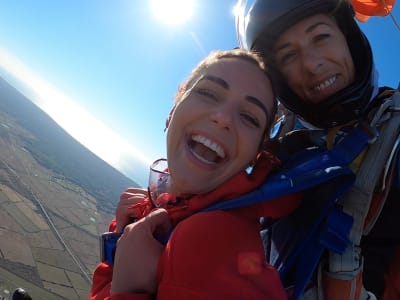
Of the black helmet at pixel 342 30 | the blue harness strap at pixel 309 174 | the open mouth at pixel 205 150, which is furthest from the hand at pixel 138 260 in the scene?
the black helmet at pixel 342 30

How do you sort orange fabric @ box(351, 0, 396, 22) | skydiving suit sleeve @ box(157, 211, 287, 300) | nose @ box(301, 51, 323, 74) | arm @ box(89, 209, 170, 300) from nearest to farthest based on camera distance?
skydiving suit sleeve @ box(157, 211, 287, 300) → arm @ box(89, 209, 170, 300) → nose @ box(301, 51, 323, 74) → orange fabric @ box(351, 0, 396, 22)

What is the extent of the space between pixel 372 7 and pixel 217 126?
96.6 inches

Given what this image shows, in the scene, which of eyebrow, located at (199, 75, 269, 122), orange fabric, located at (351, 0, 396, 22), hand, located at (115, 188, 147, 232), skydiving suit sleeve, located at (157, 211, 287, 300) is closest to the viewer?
skydiving suit sleeve, located at (157, 211, 287, 300)

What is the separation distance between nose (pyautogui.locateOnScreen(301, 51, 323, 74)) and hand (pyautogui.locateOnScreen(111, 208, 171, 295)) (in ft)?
4.56

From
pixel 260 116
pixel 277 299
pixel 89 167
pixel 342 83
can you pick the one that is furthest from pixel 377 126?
A: pixel 89 167

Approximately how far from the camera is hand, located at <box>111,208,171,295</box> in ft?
3.81

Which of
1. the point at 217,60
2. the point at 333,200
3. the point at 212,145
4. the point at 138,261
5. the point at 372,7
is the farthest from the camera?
the point at 372,7

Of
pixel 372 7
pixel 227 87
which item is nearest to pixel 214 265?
pixel 227 87

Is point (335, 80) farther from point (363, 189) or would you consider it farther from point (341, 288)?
point (341, 288)

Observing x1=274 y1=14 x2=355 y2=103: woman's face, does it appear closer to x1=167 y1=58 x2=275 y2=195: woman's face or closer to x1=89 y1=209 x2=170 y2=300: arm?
x1=167 y1=58 x2=275 y2=195: woman's face

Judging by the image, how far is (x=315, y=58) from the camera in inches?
80.4

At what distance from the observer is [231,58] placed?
177cm

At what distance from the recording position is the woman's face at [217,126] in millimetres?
1579

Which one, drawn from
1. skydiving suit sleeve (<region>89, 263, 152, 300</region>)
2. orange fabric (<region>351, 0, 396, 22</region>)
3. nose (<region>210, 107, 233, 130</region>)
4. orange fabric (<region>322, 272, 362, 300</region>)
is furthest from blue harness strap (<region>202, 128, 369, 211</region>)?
orange fabric (<region>351, 0, 396, 22</region>)
